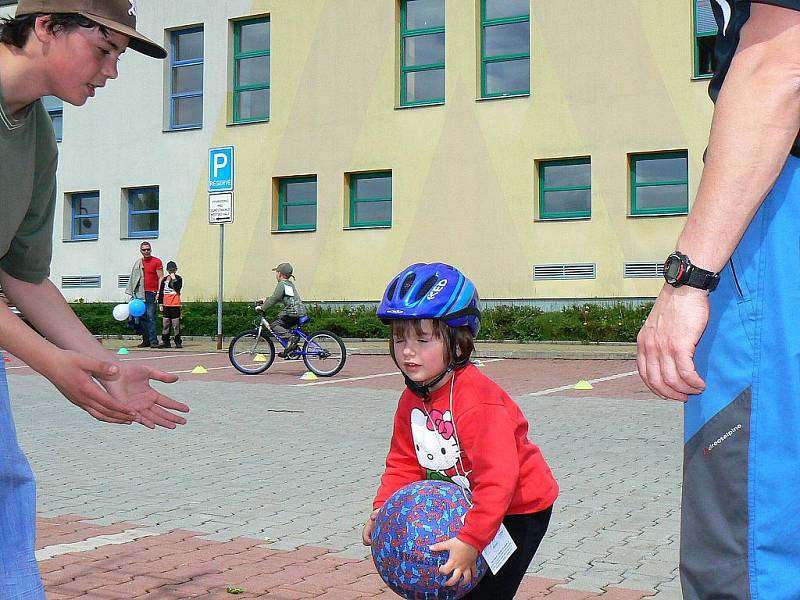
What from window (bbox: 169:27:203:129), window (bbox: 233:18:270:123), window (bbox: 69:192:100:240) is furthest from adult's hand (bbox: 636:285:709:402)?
window (bbox: 69:192:100:240)

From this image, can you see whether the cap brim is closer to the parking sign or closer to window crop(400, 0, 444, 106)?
the parking sign

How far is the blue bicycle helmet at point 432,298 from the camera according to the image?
3443 mm

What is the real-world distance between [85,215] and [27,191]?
30.5m

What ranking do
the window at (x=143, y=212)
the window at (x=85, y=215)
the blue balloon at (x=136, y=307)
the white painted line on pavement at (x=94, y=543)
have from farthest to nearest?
1. the window at (x=85, y=215)
2. the window at (x=143, y=212)
3. the blue balloon at (x=136, y=307)
4. the white painted line on pavement at (x=94, y=543)

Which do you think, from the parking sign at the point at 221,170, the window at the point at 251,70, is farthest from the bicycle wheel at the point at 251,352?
the window at the point at 251,70

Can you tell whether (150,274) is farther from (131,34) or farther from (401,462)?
(131,34)

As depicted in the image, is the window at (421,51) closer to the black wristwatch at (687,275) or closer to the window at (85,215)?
the window at (85,215)

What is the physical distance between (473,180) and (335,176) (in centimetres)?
401

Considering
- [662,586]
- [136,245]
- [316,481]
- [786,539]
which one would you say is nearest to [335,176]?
[136,245]

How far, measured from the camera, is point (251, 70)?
29391 millimetres

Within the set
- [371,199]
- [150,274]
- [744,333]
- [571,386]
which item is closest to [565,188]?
[371,199]

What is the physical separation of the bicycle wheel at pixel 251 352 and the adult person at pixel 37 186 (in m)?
13.1

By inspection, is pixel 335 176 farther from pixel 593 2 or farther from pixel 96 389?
pixel 96 389

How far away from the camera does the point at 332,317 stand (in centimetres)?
2497
